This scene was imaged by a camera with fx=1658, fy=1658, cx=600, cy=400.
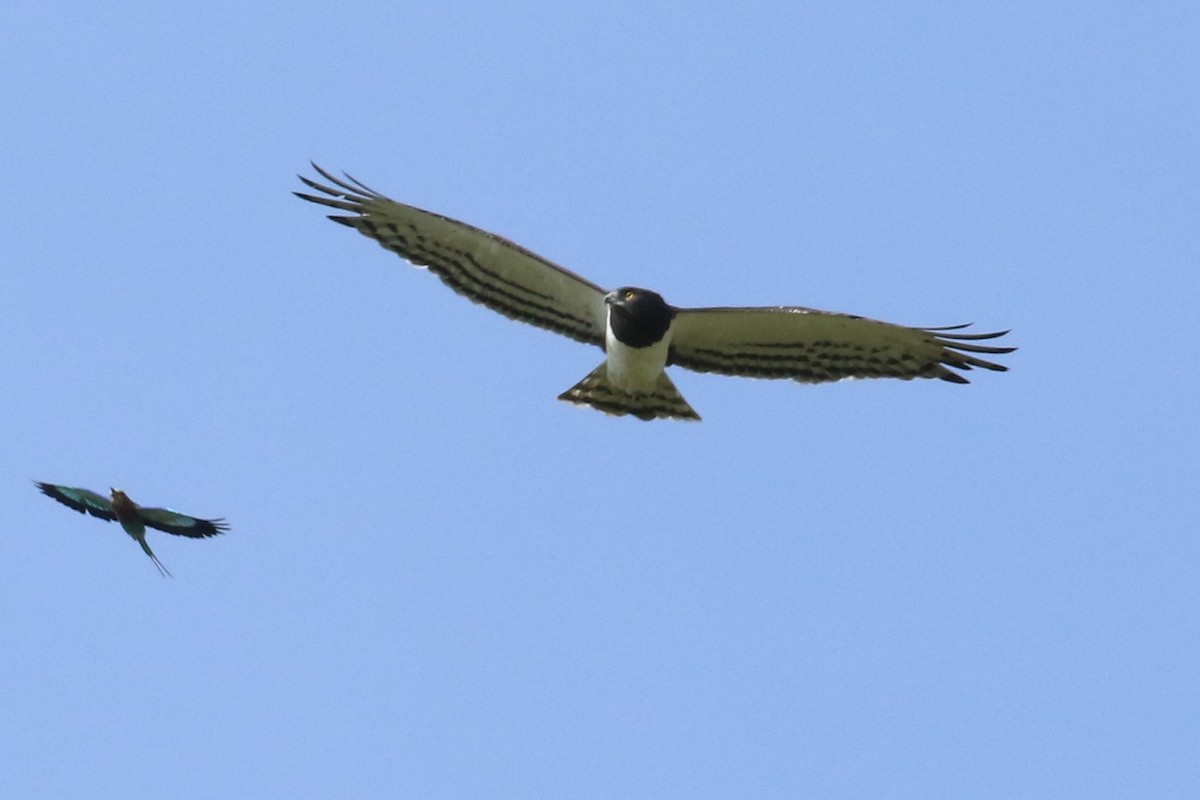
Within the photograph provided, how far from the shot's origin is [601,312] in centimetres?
1522

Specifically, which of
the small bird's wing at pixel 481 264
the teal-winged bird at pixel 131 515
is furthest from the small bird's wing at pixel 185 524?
the small bird's wing at pixel 481 264

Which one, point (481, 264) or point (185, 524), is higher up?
point (481, 264)

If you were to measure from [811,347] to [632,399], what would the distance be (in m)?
1.72

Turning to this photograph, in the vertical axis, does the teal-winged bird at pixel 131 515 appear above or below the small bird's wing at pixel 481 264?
below

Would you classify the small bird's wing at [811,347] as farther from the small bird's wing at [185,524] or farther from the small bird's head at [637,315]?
the small bird's wing at [185,524]

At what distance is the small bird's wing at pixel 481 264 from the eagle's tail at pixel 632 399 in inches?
16.5

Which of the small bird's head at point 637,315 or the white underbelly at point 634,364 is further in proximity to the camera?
the white underbelly at point 634,364

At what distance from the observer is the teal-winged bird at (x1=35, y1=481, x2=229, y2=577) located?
1370 centimetres

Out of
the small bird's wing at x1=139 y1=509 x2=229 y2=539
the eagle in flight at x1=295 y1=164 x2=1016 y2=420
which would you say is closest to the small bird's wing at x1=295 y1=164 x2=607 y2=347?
the eagle in flight at x1=295 y1=164 x2=1016 y2=420

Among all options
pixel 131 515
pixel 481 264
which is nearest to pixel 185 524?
pixel 131 515

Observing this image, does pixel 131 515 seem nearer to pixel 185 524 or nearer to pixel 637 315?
pixel 185 524

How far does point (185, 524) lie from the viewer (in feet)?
45.6

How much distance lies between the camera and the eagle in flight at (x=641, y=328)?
14.7 m

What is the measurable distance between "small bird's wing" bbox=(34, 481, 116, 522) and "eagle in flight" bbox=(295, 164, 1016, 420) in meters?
3.18
